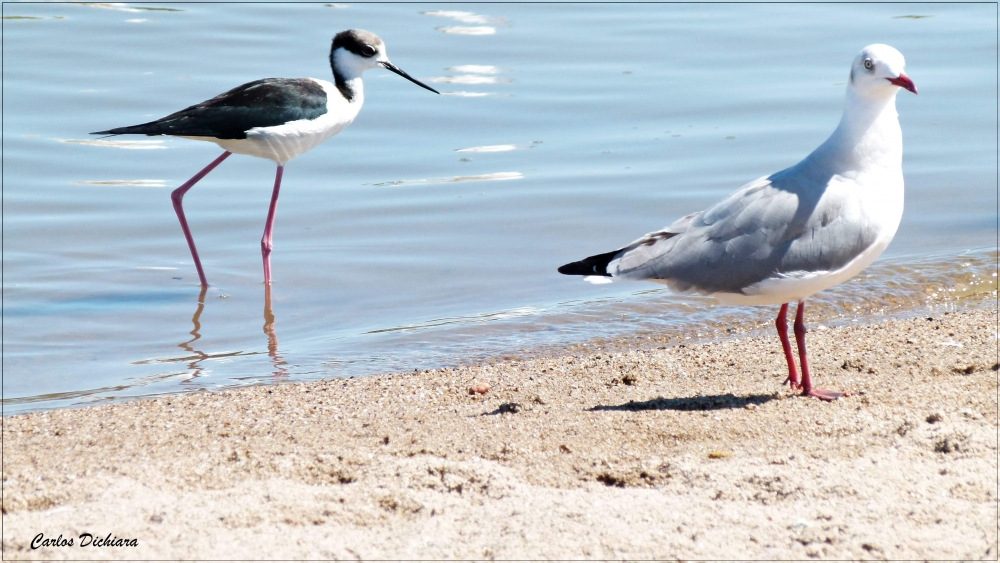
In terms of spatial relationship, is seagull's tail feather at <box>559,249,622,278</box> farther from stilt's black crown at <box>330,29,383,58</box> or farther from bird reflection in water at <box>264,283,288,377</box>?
stilt's black crown at <box>330,29,383,58</box>

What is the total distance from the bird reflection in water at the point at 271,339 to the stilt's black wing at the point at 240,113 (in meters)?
1.51

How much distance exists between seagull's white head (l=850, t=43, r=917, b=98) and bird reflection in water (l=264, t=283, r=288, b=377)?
12.1 ft

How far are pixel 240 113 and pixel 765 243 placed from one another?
5571mm

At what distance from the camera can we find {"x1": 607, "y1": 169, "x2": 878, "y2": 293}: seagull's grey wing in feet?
17.1

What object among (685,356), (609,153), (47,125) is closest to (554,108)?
(609,153)

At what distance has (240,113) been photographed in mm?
9422

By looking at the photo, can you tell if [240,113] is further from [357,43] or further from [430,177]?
[430,177]

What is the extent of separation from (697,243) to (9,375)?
13.9 feet

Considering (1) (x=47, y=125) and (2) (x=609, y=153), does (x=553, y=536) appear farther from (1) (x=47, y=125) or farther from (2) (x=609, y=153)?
(1) (x=47, y=125)

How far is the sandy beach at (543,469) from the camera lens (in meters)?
3.58

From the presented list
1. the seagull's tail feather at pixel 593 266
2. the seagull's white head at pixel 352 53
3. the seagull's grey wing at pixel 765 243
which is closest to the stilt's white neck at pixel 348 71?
the seagull's white head at pixel 352 53

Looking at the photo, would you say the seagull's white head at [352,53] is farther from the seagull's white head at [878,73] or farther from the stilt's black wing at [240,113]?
the seagull's white head at [878,73]

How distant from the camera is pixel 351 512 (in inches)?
150

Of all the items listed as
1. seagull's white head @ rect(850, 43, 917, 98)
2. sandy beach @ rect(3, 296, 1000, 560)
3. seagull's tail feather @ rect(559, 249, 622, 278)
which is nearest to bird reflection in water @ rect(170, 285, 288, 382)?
sandy beach @ rect(3, 296, 1000, 560)
